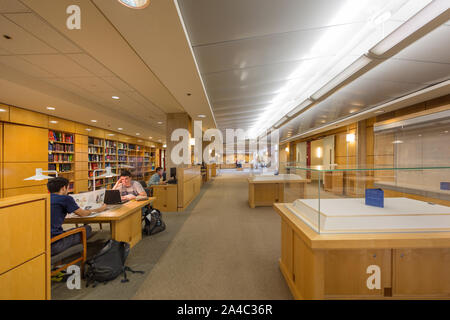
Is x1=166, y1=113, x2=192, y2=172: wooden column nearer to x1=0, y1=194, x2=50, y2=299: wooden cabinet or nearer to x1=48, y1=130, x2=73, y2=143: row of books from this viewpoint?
x1=48, y1=130, x2=73, y2=143: row of books

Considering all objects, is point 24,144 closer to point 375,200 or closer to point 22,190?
point 22,190

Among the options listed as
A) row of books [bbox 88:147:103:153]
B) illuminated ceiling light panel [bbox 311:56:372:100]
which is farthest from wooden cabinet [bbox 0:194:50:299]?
row of books [bbox 88:147:103:153]

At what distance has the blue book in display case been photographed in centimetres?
174

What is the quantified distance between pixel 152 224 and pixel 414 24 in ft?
16.6

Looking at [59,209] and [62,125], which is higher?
[62,125]

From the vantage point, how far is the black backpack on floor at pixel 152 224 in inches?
148

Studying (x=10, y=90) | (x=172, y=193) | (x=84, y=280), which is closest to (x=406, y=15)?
(x=84, y=280)

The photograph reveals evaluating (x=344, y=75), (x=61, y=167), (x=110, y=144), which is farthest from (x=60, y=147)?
(x=344, y=75)

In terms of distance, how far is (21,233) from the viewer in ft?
4.70

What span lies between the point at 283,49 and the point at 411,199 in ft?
8.87

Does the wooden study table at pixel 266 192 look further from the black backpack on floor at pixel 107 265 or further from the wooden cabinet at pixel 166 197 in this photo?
the black backpack on floor at pixel 107 265

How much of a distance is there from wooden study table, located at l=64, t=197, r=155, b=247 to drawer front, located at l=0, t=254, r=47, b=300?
1060 millimetres

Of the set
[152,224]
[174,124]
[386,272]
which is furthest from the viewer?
[174,124]

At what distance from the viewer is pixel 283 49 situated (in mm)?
2879
